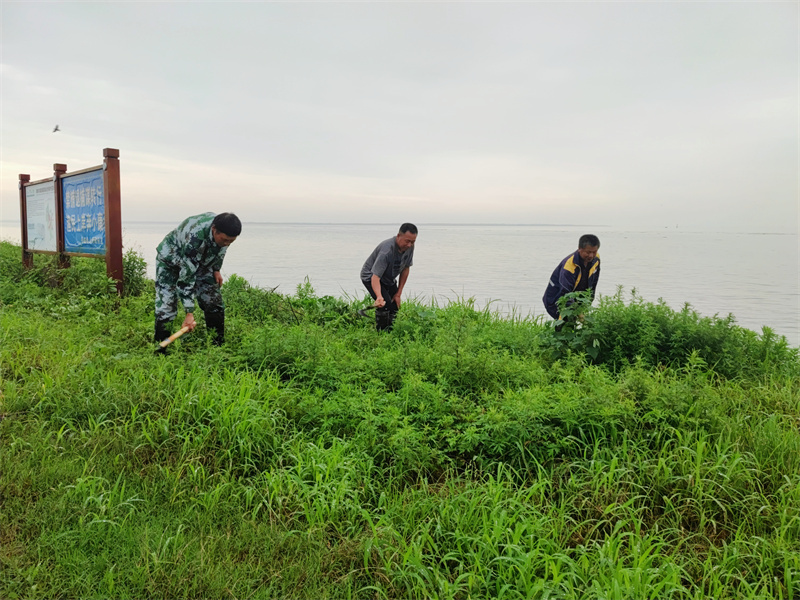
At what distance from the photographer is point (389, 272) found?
6.56 m

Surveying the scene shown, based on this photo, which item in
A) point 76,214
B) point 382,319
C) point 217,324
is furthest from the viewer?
point 76,214

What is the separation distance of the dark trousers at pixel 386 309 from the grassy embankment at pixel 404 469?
1.61 metres

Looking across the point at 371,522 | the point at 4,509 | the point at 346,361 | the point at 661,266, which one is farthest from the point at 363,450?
the point at 661,266

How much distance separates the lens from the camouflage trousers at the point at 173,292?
511 cm

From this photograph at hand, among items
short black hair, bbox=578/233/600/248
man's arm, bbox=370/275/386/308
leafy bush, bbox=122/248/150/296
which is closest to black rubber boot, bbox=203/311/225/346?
man's arm, bbox=370/275/386/308

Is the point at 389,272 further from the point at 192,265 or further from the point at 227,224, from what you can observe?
the point at 192,265

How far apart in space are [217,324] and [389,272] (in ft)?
7.06

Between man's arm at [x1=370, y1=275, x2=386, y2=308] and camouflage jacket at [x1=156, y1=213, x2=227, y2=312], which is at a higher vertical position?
camouflage jacket at [x1=156, y1=213, x2=227, y2=312]

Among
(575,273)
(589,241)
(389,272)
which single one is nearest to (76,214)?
(389,272)

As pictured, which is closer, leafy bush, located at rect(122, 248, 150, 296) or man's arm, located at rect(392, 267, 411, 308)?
man's arm, located at rect(392, 267, 411, 308)

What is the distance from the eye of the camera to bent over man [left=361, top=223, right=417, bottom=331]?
632 cm

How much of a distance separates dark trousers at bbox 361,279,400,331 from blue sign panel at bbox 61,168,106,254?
392cm

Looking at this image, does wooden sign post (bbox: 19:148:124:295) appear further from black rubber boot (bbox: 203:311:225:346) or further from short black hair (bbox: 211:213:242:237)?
short black hair (bbox: 211:213:242:237)

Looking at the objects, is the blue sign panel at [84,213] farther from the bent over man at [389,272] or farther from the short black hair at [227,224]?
the bent over man at [389,272]
